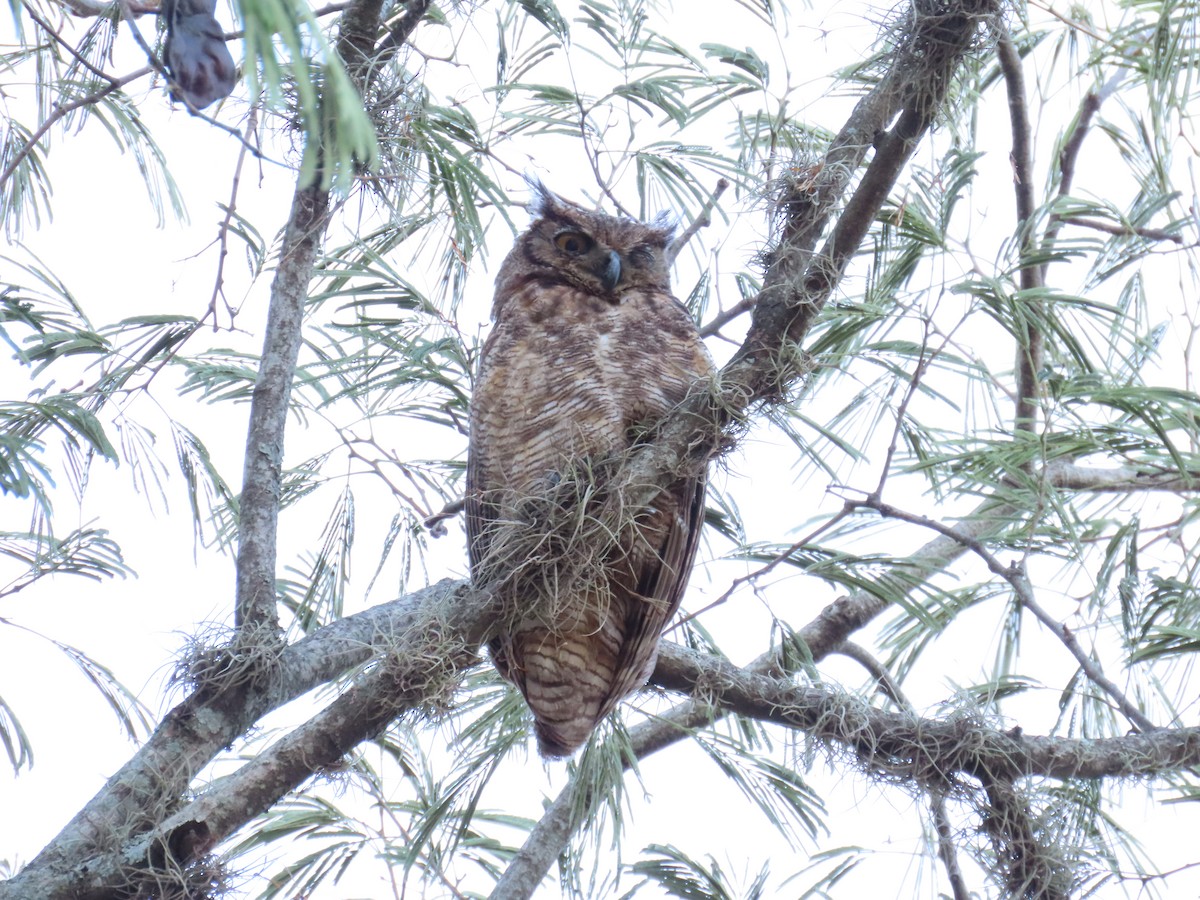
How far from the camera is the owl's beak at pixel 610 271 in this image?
2873mm

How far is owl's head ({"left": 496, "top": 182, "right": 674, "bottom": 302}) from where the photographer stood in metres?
2.92

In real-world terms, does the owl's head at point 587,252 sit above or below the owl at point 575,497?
above

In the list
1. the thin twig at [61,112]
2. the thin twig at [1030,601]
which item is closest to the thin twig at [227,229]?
the thin twig at [61,112]

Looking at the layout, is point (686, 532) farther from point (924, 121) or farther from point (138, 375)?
point (138, 375)

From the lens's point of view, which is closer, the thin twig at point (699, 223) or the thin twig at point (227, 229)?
the thin twig at point (227, 229)

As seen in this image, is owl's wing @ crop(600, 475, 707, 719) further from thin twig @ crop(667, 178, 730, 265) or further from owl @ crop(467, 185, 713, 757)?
thin twig @ crop(667, 178, 730, 265)

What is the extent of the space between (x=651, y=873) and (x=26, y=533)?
157 cm

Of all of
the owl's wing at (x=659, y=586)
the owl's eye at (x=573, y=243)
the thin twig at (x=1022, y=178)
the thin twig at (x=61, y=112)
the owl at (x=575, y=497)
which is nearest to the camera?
the thin twig at (x=61, y=112)

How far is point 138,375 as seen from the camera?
2.30m

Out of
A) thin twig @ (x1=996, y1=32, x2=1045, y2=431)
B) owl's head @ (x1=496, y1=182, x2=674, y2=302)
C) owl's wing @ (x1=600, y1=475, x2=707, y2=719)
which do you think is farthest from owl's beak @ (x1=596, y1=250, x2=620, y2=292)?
thin twig @ (x1=996, y1=32, x2=1045, y2=431)

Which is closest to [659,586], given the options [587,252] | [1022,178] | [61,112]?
[587,252]

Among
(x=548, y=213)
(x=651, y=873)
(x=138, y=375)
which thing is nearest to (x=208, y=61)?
(x=138, y=375)

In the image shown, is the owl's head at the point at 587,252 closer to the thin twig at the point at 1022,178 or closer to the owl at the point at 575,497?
the owl at the point at 575,497

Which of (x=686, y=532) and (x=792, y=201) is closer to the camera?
(x=792, y=201)
